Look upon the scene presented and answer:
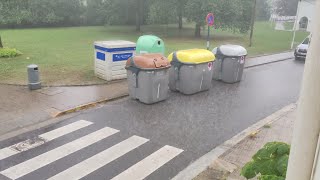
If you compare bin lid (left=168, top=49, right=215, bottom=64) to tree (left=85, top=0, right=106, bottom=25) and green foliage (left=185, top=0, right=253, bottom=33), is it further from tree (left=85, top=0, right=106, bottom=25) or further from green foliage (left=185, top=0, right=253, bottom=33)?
tree (left=85, top=0, right=106, bottom=25)

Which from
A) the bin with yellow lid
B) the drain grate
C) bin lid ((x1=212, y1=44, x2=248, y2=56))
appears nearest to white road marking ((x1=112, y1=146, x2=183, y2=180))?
the drain grate

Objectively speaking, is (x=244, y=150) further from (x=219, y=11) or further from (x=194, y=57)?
(x=219, y=11)

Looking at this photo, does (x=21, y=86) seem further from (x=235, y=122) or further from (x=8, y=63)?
(x=235, y=122)

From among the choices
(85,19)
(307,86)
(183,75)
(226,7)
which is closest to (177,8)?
(226,7)

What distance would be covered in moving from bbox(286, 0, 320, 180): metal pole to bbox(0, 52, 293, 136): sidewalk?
21.0 ft

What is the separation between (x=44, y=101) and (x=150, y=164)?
4.55 m

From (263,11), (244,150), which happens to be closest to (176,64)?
(244,150)

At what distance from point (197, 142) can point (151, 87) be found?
271 cm

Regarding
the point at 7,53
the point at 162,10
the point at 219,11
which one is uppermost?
the point at 219,11

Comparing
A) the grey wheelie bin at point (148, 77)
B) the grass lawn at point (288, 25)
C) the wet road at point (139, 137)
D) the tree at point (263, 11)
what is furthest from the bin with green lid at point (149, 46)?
the tree at point (263, 11)

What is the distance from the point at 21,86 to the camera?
10445 mm

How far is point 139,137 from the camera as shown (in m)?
7.14

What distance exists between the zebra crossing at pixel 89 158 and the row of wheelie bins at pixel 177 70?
223 cm

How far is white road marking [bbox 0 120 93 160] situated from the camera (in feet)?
20.4
